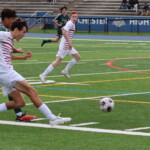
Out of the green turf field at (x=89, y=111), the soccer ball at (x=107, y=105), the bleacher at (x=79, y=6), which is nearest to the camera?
the green turf field at (x=89, y=111)

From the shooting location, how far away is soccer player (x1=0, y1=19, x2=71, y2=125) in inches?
445

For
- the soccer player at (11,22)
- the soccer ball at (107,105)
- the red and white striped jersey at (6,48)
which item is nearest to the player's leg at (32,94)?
the red and white striped jersey at (6,48)

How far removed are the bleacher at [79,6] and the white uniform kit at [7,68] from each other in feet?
155

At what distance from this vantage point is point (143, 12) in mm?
57281

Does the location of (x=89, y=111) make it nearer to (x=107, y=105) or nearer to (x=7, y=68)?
(x=107, y=105)

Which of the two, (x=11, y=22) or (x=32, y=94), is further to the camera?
(x=11, y=22)

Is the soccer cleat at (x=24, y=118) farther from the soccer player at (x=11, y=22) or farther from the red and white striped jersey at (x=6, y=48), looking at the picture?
the red and white striped jersey at (x=6, y=48)

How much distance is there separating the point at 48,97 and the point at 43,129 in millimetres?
4797

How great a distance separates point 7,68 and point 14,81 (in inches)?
11.5

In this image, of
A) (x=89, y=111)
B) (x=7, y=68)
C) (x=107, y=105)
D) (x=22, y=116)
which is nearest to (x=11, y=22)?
(x=7, y=68)

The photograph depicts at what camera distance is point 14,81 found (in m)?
11.3

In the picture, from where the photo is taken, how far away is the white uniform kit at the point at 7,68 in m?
11.3

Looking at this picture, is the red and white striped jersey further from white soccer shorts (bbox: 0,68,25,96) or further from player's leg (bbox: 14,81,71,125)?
player's leg (bbox: 14,81,71,125)

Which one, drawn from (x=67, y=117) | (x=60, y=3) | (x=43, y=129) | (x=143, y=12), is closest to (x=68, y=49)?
(x=67, y=117)
